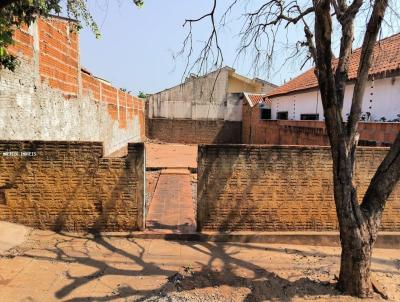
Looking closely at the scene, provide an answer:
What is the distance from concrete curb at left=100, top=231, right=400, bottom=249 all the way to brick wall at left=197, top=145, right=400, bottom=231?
15cm

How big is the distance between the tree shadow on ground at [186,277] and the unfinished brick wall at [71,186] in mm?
465

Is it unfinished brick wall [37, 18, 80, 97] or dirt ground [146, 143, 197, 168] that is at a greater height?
unfinished brick wall [37, 18, 80, 97]

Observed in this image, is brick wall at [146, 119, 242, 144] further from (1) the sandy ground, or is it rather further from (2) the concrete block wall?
(1) the sandy ground

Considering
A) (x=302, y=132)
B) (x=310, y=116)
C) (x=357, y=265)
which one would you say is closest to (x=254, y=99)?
(x=310, y=116)

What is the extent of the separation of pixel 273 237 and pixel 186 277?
6.79 ft

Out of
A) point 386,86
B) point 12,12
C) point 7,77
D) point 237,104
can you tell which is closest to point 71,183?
point 7,77

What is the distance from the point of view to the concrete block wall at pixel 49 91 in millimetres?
→ 6094

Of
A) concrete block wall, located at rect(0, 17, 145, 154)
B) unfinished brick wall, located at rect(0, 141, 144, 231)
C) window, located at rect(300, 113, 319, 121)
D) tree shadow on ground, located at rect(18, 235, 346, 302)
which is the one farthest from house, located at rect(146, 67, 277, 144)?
tree shadow on ground, located at rect(18, 235, 346, 302)

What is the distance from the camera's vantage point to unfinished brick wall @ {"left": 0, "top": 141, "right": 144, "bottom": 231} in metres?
5.67

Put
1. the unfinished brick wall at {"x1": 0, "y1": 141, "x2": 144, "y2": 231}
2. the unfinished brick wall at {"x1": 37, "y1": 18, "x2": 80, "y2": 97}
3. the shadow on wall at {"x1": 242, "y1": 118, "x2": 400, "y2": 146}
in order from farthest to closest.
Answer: the unfinished brick wall at {"x1": 37, "y1": 18, "x2": 80, "y2": 97}
the shadow on wall at {"x1": 242, "y1": 118, "x2": 400, "y2": 146}
the unfinished brick wall at {"x1": 0, "y1": 141, "x2": 144, "y2": 231}

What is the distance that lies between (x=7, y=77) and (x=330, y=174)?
6.04m

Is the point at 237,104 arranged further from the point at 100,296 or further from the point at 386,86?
the point at 100,296

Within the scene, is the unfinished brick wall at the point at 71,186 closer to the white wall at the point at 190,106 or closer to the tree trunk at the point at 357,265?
the tree trunk at the point at 357,265

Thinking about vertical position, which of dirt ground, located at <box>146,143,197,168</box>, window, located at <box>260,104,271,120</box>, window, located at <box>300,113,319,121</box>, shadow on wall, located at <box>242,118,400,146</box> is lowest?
dirt ground, located at <box>146,143,197,168</box>
